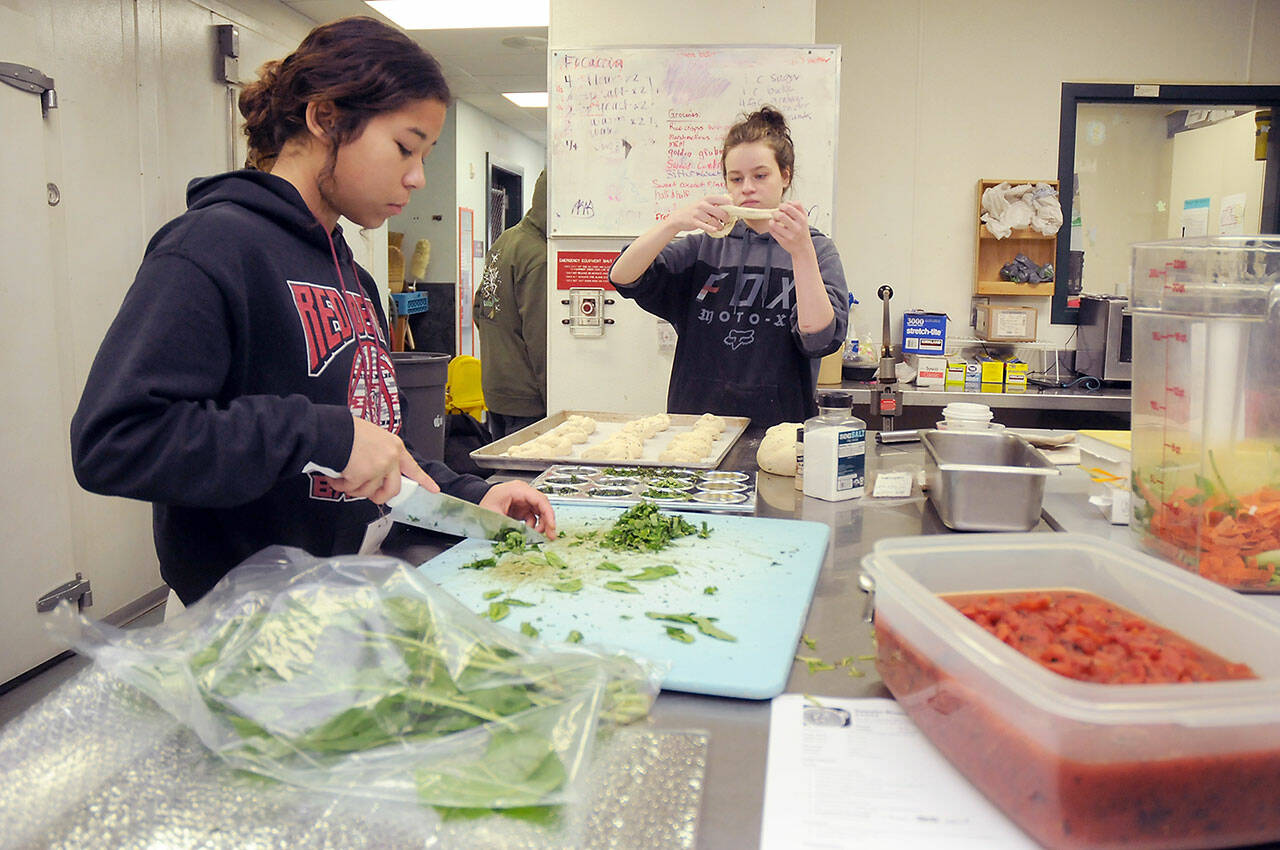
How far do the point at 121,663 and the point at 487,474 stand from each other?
5.23 feet

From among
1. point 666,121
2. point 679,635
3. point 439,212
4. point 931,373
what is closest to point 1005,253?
point 931,373

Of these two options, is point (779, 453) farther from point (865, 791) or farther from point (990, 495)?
point (865, 791)

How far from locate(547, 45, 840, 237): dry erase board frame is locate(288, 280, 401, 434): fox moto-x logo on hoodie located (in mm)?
2643

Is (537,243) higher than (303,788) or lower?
higher

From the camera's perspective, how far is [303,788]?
0.74 m

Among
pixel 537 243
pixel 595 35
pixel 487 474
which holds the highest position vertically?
pixel 595 35

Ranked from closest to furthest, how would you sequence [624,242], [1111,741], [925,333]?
1. [1111,741]
2. [624,242]
3. [925,333]

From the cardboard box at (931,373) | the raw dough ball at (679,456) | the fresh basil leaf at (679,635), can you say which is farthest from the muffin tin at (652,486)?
the cardboard box at (931,373)

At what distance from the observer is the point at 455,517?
151 centimetres

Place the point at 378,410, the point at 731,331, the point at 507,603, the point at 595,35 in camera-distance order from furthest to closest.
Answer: the point at 595,35
the point at 731,331
the point at 378,410
the point at 507,603

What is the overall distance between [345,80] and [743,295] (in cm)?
168

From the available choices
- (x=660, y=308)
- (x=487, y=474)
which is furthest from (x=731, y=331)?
(x=487, y=474)

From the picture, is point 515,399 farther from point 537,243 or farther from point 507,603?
point 507,603

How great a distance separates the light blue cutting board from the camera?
104 cm
